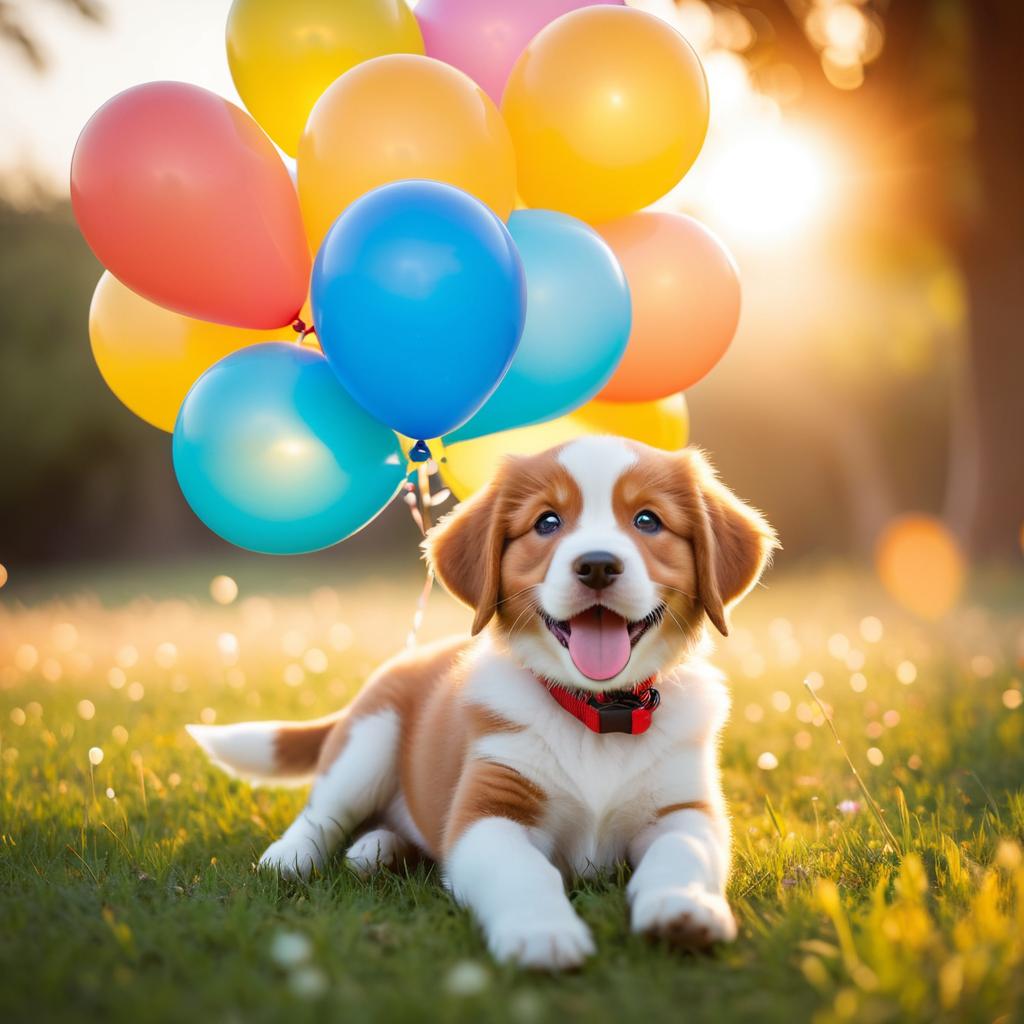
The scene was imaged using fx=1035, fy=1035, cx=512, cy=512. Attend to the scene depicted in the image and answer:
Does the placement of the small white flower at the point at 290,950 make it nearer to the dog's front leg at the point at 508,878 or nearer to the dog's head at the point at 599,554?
the dog's front leg at the point at 508,878

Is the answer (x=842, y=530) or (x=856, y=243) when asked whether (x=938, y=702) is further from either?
(x=842, y=530)

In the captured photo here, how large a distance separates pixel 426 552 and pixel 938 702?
2855mm

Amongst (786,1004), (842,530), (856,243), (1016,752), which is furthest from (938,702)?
(842,530)

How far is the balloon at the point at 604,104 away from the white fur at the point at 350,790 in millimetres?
1836

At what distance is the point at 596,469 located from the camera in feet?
9.06

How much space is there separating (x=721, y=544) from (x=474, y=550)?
2.26 feet

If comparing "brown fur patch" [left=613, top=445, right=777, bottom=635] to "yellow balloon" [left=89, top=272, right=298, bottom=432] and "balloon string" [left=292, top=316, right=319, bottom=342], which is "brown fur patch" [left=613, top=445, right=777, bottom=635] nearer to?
"balloon string" [left=292, top=316, right=319, bottom=342]

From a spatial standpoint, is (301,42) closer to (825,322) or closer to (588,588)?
(588,588)

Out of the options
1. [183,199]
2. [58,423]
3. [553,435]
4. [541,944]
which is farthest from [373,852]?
[58,423]

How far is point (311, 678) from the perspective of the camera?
578cm

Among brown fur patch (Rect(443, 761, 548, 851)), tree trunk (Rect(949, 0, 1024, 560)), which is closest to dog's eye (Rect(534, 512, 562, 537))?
brown fur patch (Rect(443, 761, 548, 851))

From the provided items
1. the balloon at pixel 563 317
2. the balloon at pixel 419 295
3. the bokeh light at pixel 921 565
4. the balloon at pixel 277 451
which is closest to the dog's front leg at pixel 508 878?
the balloon at pixel 277 451

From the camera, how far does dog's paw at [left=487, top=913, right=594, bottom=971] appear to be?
202 cm

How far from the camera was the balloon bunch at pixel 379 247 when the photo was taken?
2.70 meters
